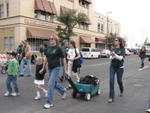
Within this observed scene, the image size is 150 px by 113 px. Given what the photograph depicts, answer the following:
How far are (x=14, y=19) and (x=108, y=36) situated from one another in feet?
92.2

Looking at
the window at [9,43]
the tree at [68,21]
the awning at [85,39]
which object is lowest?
the window at [9,43]

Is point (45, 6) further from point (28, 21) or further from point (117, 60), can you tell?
point (117, 60)

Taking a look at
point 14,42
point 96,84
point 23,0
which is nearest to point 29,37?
point 14,42

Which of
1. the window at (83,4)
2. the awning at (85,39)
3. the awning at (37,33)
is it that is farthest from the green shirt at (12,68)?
the window at (83,4)

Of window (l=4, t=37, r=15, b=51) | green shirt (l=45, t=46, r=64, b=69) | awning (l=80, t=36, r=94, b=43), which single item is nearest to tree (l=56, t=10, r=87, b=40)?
window (l=4, t=37, r=15, b=51)

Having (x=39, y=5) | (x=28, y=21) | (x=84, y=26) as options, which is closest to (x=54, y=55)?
(x=28, y=21)

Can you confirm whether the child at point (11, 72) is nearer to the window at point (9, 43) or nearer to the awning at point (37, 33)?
the awning at point (37, 33)

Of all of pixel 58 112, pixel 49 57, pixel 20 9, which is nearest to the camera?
pixel 58 112

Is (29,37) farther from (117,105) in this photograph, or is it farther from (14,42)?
(117,105)

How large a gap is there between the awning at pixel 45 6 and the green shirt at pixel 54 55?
26.3m

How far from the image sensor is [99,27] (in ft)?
179

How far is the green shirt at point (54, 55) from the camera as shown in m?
6.50

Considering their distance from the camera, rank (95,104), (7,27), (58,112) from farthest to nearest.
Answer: (7,27)
(95,104)
(58,112)

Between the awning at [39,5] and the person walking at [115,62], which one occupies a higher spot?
the awning at [39,5]
